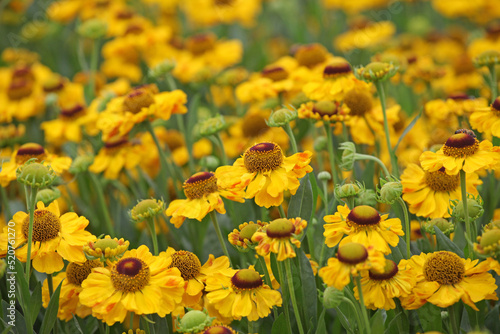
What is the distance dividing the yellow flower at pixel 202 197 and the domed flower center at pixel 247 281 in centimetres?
17

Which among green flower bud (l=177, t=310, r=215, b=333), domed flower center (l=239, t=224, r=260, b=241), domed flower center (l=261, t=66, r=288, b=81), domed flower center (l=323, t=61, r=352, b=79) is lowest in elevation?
green flower bud (l=177, t=310, r=215, b=333)

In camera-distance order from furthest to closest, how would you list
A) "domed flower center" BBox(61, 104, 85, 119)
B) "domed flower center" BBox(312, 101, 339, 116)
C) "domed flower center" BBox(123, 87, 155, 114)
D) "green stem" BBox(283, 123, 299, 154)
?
1. "domed flower center" BBox(61, 104, 85, 119)
2. "domed flower center" BBox(123, 87, 155, 114)
3. "domed flower center" BBox(312, 101, 339, 116)
4. "green stem" BBox(283, 123, 299, 154)

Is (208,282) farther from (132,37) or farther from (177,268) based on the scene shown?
(132,37)

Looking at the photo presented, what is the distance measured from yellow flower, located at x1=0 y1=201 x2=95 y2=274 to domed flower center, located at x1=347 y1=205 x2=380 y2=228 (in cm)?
60

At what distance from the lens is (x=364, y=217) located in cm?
122

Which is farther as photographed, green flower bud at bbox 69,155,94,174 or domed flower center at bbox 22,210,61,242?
green flower bud at bbox 69,155,94,174

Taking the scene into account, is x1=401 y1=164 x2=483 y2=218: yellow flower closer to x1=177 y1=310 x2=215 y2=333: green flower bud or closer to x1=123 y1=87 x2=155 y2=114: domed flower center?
x1=177 y1=310 x2=215 y2=333: green flower bud

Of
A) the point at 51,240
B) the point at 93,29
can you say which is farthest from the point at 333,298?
the point at 93,29

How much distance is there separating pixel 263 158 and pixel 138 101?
67 centimetres

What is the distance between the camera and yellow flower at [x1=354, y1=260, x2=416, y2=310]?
3.86ft

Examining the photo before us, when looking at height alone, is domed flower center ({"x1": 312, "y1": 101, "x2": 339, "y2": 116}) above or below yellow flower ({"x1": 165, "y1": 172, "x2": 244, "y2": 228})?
above

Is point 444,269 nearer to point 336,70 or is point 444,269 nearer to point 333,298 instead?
point 333,298

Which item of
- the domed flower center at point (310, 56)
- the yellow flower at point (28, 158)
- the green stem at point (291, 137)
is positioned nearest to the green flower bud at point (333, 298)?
the green stem at point (291, 137)

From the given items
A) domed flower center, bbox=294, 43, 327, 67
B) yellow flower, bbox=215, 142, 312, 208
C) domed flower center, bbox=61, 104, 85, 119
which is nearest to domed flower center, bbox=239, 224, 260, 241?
yellow flower, bbox=215, 142, 312, 208
